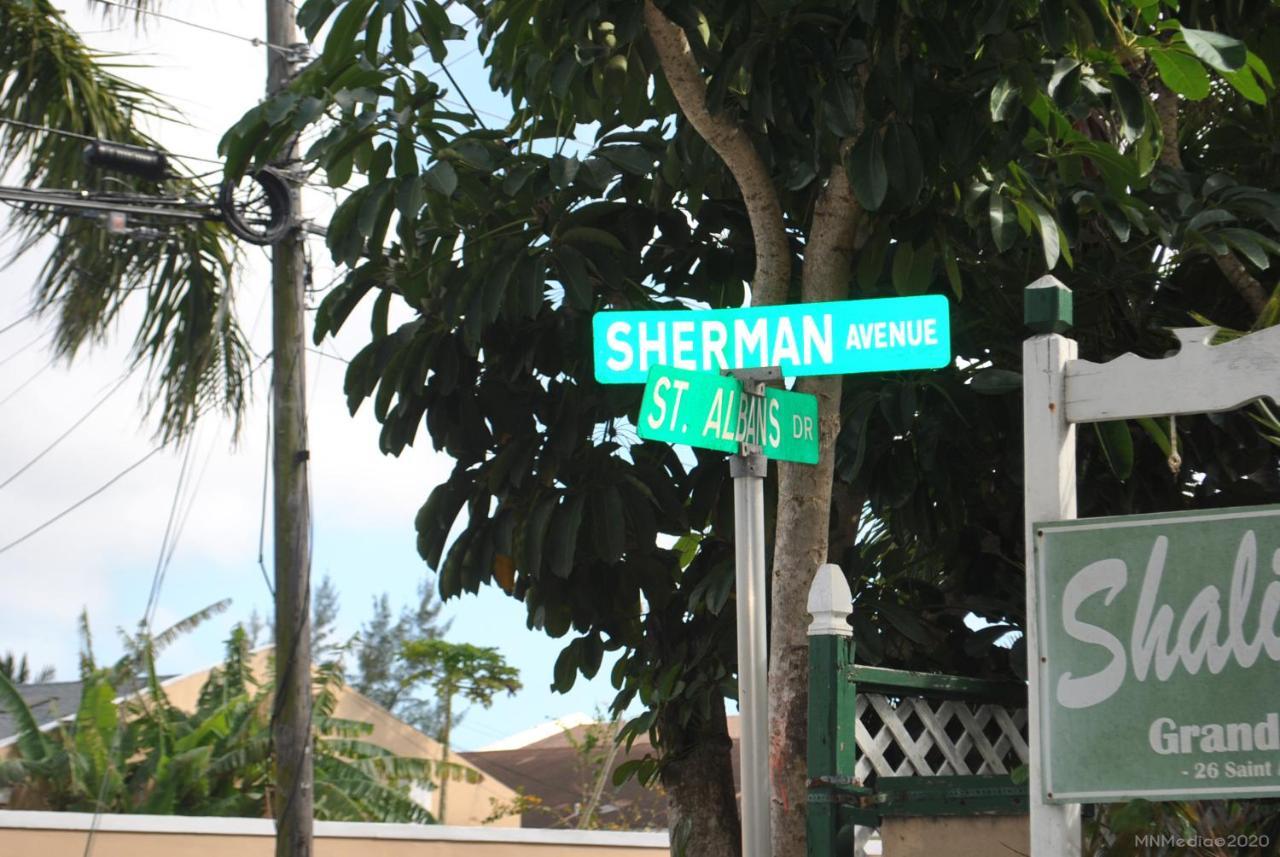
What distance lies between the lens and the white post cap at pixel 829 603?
14.2 ft

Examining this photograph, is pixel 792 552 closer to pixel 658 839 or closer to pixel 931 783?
pixel 931 783

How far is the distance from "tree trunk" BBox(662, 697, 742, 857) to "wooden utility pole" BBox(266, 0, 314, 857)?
8.97 feet

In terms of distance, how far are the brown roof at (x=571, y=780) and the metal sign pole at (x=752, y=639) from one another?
1530cm

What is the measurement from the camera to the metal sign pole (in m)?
3.89

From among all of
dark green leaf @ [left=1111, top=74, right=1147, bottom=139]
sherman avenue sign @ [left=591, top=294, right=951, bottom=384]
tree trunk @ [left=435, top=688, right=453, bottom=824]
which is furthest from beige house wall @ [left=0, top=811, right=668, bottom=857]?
dark green leaf @ [left=1111, top=74, right=1147, bottom=139]

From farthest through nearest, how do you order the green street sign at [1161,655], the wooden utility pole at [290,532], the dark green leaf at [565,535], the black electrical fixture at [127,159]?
the black electrical fixture at [127,159] < the wooden utility pole at [290,532] < the dark green leaf at [565,535] < the green street sign at [1161,655]

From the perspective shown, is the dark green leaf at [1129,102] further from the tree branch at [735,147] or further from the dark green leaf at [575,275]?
the dark green leaf at [575,275]

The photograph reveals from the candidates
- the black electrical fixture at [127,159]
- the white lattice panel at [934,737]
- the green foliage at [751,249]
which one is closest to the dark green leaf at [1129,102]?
the green foliage at [751,249]

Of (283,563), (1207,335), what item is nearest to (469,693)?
(283,563)

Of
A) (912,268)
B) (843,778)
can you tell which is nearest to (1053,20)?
(912,268)

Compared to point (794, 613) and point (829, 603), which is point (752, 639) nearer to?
point (829, 603)

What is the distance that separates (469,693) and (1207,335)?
20392 mm

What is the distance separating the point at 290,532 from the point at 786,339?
5.77 metres

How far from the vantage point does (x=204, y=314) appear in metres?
11.3
